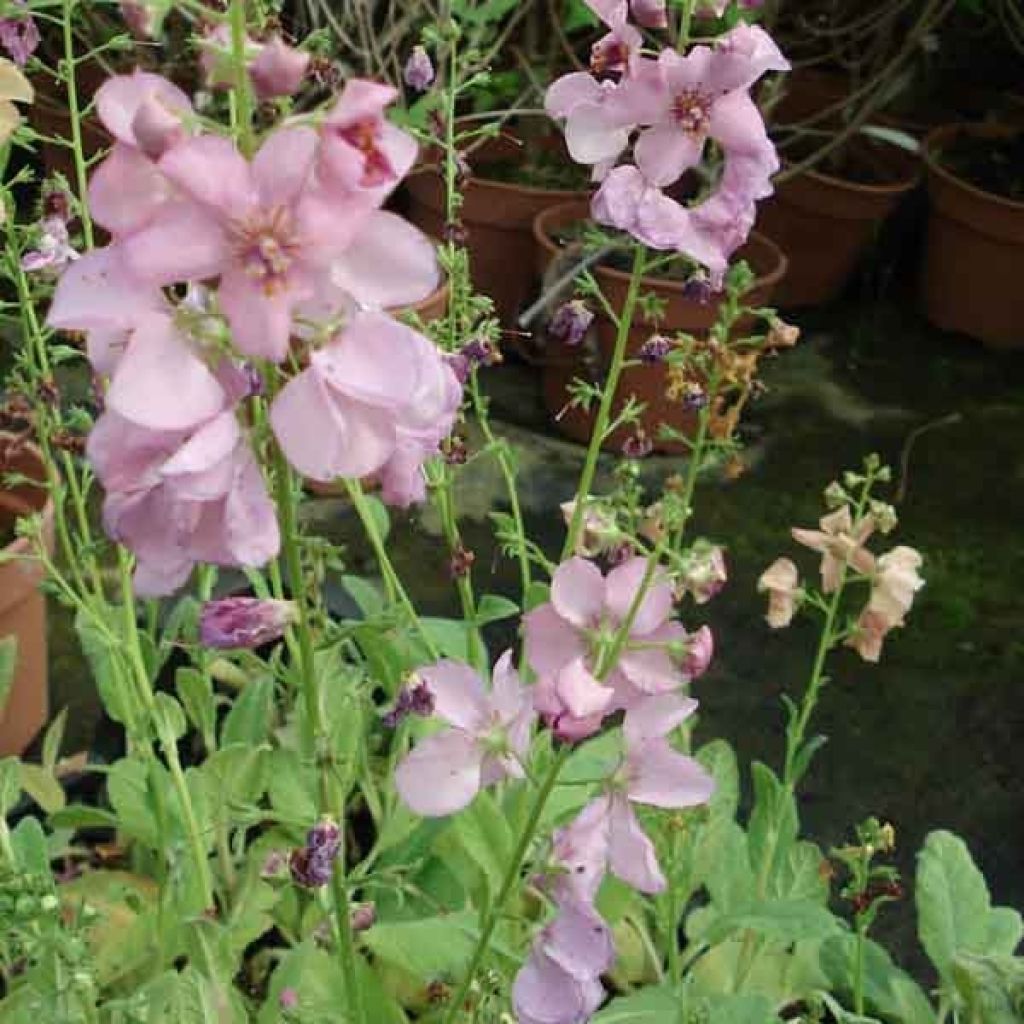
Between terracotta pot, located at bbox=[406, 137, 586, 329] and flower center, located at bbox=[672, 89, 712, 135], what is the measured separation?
6.98ft

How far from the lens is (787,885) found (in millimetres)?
1392

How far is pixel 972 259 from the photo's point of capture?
11.0 feet

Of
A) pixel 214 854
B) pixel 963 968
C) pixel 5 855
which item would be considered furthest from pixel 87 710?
pixel 963 968

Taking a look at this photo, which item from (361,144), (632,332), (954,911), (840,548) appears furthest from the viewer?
(632,332)

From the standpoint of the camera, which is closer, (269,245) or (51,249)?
(269,245)

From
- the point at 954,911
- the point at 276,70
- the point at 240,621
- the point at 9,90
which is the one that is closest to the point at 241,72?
the point at 276,70

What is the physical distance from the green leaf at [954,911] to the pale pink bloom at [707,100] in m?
0.77

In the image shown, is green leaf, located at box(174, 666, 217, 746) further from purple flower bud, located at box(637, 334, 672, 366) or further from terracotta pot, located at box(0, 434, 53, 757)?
purple flower bud, located at box(637, 334, 672, 366)

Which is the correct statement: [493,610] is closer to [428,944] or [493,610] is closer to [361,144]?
[428,944]

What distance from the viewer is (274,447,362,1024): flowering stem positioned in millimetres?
658

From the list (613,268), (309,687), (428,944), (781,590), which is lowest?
(613,268)

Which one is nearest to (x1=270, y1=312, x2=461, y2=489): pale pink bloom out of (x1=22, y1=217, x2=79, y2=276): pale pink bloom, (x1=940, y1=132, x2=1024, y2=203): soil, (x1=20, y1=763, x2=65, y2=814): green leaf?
(x1=22, y1=217, x2=79, y2=276): pale pink bloom

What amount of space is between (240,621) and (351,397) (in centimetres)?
16

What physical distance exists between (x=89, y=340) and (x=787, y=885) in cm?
99
